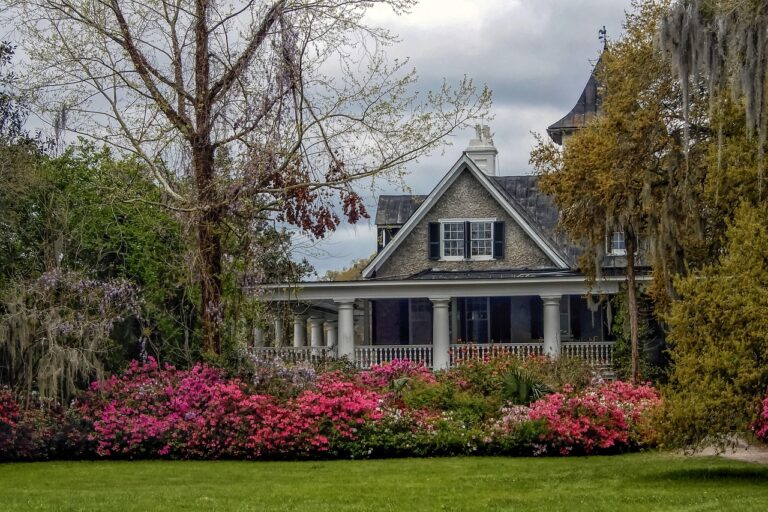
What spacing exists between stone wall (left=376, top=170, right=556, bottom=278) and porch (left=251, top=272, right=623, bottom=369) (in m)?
1.05

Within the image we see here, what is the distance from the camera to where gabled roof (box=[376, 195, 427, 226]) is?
3881 centimetres

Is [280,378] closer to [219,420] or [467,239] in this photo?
[219,420]

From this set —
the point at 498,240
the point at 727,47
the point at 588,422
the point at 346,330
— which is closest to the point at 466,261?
the point at 498,240

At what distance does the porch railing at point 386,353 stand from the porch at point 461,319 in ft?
0.09

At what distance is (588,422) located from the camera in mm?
20219

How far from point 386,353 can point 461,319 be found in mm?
3188

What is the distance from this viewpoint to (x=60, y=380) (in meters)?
20.4

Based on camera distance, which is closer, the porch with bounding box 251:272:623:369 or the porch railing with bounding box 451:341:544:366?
the porch railing with bounding box 451:341:544:366

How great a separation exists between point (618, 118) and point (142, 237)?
10.8m

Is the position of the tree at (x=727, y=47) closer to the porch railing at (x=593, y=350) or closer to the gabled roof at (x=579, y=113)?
the porch railing at (x=593, y=350)

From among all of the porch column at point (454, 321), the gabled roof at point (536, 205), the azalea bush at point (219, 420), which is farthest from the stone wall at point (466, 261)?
the azalea bush at point (219, 420)

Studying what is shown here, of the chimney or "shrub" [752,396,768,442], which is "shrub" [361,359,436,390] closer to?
"shrub" [752,396,768,442]

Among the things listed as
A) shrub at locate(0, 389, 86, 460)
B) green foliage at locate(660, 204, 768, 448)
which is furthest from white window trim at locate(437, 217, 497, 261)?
green foliage at locate(660, 204, 768, 448)

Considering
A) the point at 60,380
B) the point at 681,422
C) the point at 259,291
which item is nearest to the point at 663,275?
the point at 259,291
